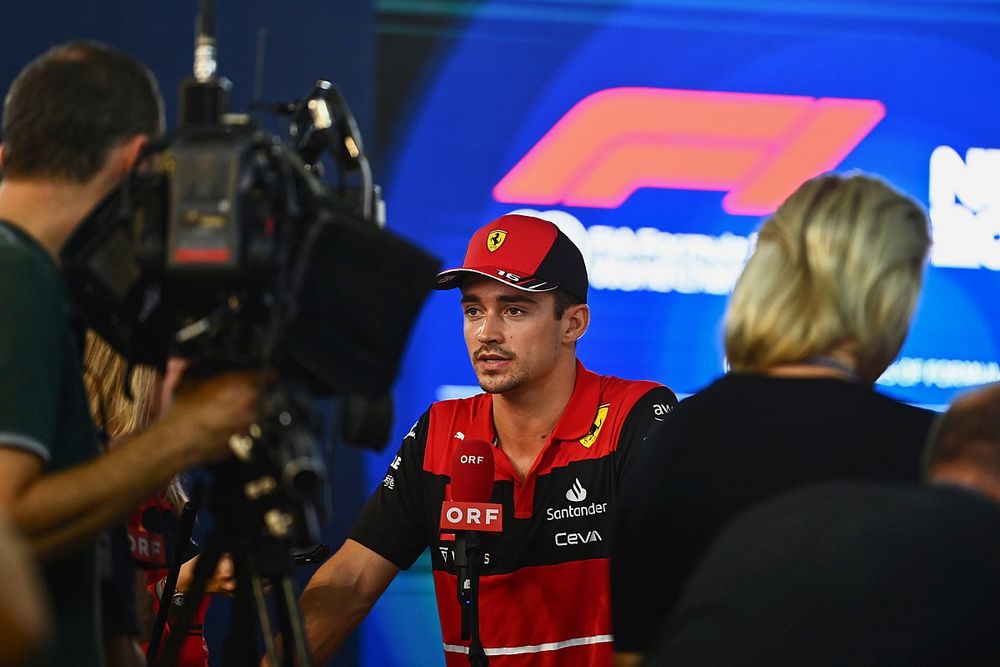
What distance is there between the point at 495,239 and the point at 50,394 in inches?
58.7

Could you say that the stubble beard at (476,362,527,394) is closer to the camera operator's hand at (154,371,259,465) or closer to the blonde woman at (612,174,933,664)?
the blonde woman at (612,174,933,664)

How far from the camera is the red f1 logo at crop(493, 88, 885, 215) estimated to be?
3.98m

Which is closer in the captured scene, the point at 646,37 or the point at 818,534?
the point at 818,534

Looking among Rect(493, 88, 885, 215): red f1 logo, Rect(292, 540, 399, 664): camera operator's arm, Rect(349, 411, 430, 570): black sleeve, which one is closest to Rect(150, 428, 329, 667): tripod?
Rect(292, 540, 399, 664): camera operator's arm

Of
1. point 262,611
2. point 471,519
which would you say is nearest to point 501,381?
point 471,519

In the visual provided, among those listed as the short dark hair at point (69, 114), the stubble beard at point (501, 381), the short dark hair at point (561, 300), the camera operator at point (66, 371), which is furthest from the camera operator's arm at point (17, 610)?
the short dark hair at point (561, 300)

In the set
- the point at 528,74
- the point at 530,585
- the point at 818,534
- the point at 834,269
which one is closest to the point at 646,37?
the point at 528,74

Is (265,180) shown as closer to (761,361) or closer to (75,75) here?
(75,75)

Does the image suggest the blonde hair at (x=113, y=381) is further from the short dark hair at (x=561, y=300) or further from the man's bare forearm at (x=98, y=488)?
the short dark hair at (x=561, y=300)

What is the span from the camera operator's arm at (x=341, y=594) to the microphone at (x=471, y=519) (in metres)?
0.33

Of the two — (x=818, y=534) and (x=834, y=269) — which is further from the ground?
(x=834, y=269)

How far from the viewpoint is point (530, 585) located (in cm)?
261

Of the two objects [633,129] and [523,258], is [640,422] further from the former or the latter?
[633,129]

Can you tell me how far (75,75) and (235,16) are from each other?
7.51ft
